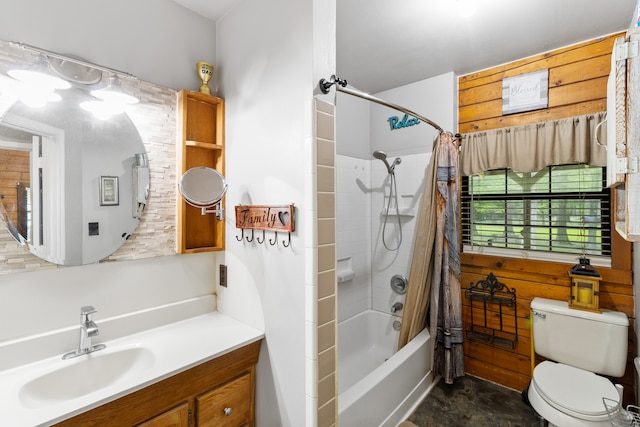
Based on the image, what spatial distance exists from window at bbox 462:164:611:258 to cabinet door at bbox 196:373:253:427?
2.10 m

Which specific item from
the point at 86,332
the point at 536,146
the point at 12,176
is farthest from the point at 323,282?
the point at 536,146

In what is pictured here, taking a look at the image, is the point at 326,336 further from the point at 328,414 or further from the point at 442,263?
the point at 442,263

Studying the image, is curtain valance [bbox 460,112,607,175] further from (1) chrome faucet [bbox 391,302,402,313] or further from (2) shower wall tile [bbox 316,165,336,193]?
(2) shower wall tile [bbox 316,165,336,193]

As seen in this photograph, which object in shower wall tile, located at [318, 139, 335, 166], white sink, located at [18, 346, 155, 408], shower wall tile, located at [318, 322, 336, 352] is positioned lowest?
white sink, located at [18, 346, 155, 408]

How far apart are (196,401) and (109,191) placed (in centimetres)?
107

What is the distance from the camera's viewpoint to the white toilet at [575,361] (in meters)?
1.58

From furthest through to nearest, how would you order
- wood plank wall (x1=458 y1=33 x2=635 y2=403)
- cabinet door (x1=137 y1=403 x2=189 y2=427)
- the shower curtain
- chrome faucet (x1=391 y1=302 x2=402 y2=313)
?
chrome faucet (x1=391 y1=302 x2=402 y2=313), the shower curtain, wood plank wall (x1=458 y1=33 x2=635 y2=403), cabinet door (x1=137 y1=403 x2=189 y2=427)

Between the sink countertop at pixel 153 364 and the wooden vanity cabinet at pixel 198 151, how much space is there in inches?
16.6

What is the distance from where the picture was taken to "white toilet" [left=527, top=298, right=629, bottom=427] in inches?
62.1

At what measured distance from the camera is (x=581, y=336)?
194cm

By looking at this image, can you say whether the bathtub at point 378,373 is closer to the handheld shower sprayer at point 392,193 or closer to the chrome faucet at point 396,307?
the chrome faucet at point 396,307

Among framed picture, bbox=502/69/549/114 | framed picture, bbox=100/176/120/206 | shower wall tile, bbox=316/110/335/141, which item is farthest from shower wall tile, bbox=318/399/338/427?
framed picture, bbox=502/69/549/114

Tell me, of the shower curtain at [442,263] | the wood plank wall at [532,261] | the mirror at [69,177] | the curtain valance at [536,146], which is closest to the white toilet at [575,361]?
the wood plank wall at [532,261]

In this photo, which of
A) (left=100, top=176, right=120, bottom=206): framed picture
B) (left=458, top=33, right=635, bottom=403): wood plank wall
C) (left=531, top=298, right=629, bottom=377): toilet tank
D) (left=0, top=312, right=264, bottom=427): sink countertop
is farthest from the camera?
(left=458, top=33, right=635, bottom=403): wood plank wall
